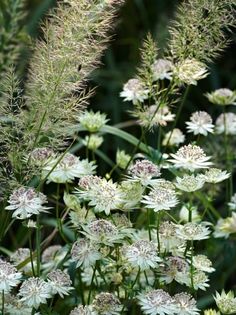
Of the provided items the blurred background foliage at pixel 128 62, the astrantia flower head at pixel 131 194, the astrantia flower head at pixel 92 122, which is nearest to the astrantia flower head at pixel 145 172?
the astrantia flower head at pixel 131 194

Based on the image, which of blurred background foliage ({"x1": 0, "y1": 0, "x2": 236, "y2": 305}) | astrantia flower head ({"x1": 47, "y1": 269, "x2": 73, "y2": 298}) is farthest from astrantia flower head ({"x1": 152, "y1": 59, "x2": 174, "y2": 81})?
blurred background foliage ({"x1": 0, "y1": 0, "x2": 236, "y2": 305})

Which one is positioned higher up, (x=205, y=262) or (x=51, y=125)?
(x=51, y=125)

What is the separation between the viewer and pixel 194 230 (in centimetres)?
119

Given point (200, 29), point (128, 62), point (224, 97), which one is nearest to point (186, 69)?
point (200, 29)

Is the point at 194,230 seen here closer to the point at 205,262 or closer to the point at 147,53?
the point at 205,262

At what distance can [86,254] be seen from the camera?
1.18 meters

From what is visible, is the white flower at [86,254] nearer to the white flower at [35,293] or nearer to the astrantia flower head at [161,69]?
the white flower at [35,293]

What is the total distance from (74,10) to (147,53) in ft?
0.46

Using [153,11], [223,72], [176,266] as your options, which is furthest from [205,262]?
[153,11]

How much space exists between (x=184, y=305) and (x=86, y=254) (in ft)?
0.48

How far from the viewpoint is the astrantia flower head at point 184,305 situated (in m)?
1.16

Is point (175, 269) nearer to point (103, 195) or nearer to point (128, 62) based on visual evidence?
point (103, 195)

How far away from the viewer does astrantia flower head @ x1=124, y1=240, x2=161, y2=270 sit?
1138mm

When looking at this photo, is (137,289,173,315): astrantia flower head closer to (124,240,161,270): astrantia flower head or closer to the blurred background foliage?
(124,240,161,270): astrantia flower head
